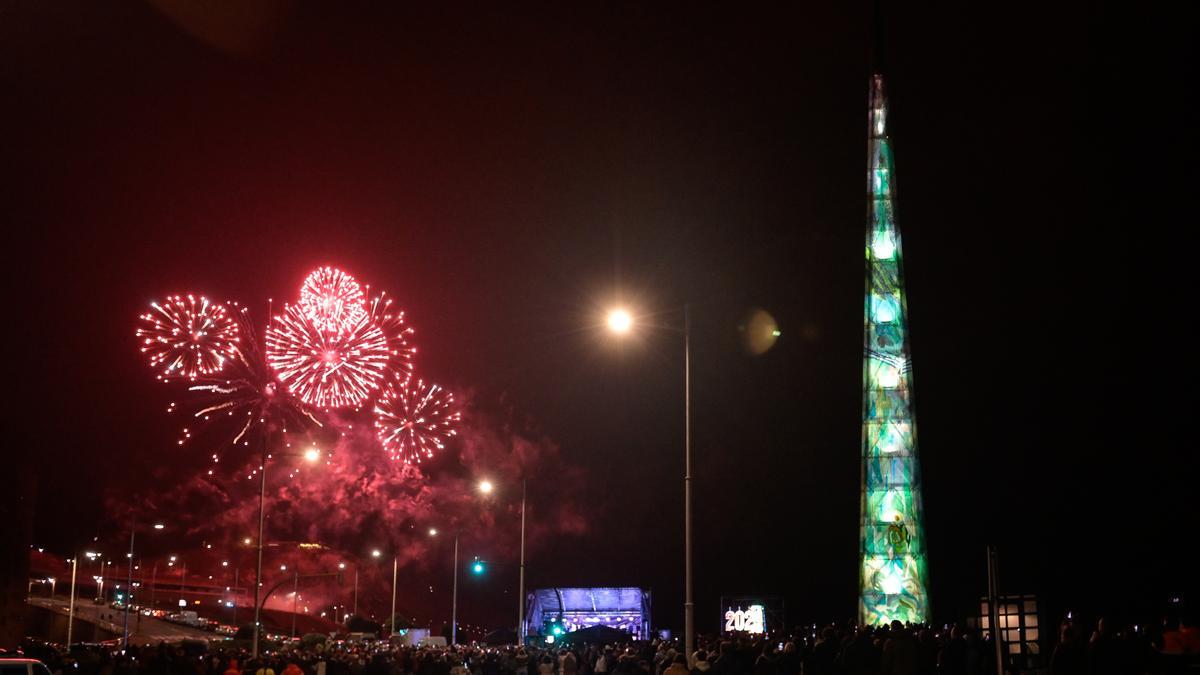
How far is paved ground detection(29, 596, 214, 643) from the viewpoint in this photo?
8804 centimetres

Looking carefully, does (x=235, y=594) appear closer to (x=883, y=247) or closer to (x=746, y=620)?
(x=883, y=247)

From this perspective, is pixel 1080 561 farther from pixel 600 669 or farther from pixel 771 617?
pixel 600 669

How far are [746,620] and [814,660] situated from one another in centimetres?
1446

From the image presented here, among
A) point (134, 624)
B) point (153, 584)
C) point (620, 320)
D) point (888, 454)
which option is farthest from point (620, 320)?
point (153, 584)

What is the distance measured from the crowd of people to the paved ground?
172 ft

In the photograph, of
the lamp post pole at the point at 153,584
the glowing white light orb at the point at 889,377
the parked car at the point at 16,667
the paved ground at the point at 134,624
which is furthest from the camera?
the lamp post pole at the point at 153,584

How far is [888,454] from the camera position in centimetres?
5488

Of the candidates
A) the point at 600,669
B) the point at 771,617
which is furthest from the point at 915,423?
the point at 600,669

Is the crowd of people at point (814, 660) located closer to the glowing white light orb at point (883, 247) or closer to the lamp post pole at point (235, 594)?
the glowing white light orb at point (883, 247)

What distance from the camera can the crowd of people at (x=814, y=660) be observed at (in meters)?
16.0

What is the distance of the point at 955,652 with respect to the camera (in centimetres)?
2198

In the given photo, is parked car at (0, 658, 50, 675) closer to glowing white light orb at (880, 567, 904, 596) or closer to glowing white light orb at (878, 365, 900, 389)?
glowing white light orb at (880, 567, 904, 596)

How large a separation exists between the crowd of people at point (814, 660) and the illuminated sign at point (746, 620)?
3.40 meters

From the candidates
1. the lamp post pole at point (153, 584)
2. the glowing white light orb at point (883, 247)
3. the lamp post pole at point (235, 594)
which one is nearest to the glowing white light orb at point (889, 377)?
the glowing white light orb at point (883, 247)
